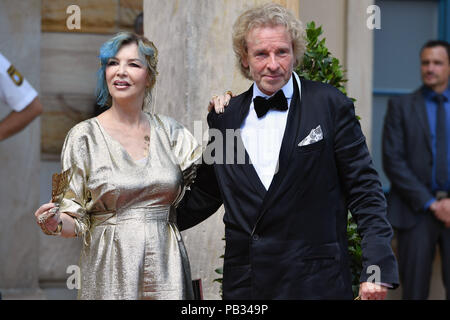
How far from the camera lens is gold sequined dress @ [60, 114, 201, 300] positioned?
432 centimetres

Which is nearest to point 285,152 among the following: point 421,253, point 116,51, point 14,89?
point 116,51

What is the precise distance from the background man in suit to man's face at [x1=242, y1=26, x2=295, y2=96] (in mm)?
3121

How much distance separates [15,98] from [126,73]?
220 cm

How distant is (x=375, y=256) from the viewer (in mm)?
4160

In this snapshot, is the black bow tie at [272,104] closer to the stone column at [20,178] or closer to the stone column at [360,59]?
the stone column at [360,59]

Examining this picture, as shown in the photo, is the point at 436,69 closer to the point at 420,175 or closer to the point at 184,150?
the point at 420,175

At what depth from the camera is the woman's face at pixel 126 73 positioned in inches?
174

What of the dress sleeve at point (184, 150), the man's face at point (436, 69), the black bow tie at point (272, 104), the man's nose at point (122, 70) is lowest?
the dress sleeve at point (184, 150)

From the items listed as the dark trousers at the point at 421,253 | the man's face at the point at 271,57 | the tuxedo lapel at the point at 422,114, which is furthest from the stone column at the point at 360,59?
the man's face at the point at 271,57

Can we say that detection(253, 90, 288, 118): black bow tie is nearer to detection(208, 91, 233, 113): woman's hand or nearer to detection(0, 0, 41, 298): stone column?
detection(208, 91, 233, 113): woman's hand

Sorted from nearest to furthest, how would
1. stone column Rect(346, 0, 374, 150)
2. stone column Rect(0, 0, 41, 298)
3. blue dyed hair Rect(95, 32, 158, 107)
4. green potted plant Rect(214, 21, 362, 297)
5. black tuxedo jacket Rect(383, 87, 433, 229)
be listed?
blue dyed hair Rect(95, 32, 158, 107) < green potted plant Rect(214, 21, 362, 297) < black tuxedo jacket Rect(383, 87, 433, 229) < stone column Rect(346, 0, 374, 150) < stone column Rect(0, 0, 41, 298)

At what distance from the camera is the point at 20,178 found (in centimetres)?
767

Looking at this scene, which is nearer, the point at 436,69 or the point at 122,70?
the point at 122,70

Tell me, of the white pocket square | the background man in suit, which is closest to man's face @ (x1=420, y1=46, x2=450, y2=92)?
the background man in suit
